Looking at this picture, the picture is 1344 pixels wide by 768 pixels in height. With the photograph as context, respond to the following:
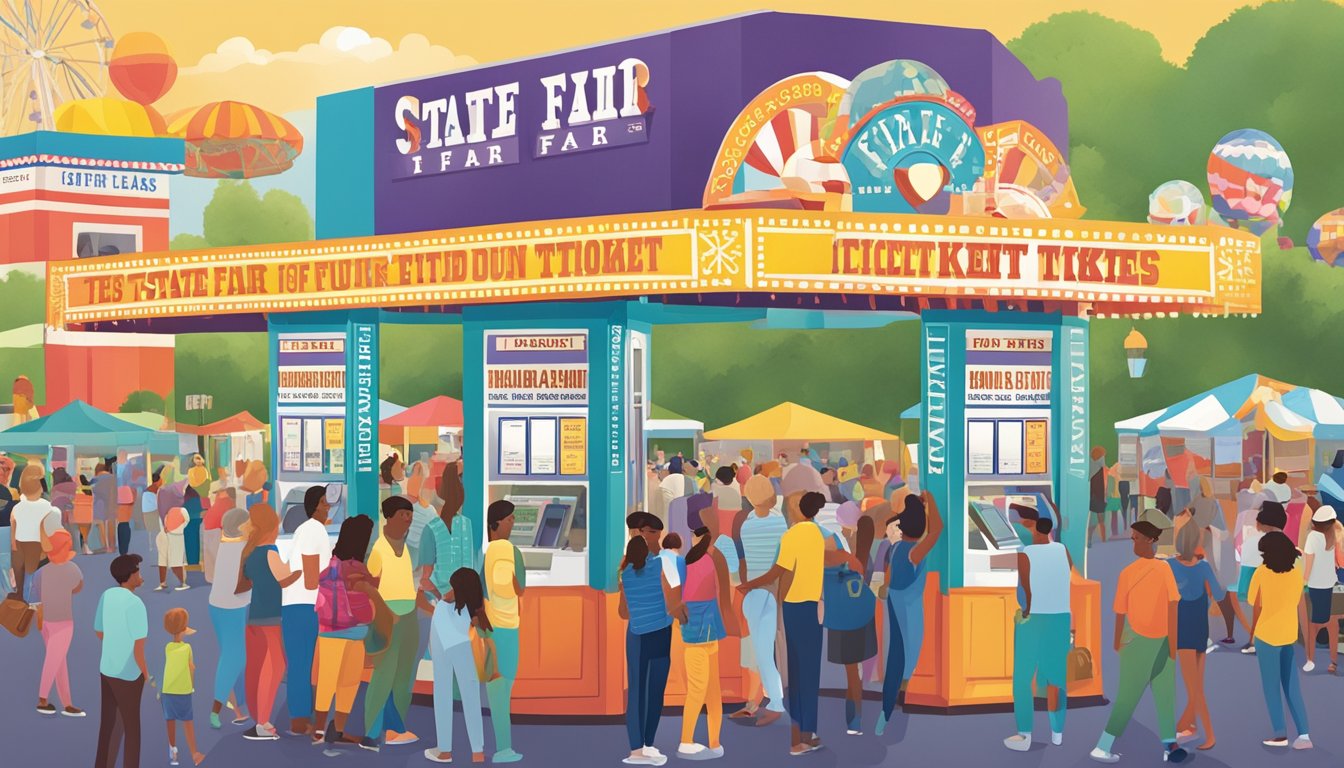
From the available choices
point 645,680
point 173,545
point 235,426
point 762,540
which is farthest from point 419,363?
point 645,680

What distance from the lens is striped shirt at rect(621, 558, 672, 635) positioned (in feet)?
34.1

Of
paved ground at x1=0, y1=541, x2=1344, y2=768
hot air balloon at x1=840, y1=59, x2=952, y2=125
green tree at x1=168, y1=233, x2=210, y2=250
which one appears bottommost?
paved ground at x1=0, y1=541, x2=1344, y2=768

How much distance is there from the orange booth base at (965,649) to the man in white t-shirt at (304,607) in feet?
15.8

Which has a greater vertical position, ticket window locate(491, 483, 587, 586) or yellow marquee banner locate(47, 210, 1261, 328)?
yellow marquee banner locate(47, 210, 1261, 328)

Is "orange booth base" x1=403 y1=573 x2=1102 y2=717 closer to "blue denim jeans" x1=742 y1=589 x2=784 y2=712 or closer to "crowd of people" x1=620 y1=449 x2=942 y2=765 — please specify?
"crowd of people" x1=620 y1=449 x2=942 y2=765

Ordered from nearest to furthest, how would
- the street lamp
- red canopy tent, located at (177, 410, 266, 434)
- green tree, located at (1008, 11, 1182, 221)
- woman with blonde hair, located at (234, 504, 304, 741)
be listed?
woman with blonde hair, located at (234, 504, 304, 741) < the street lamp < red canopy tent, located at (177, 410, 266, 434) < green tree, located at (1008, 11, 1182, 221)

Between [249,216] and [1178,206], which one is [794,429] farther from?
[249,216]

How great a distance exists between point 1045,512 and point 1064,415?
33.3 inches

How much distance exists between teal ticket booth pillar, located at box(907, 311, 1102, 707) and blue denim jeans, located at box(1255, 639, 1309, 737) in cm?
175

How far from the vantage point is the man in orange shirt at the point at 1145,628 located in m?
10.3

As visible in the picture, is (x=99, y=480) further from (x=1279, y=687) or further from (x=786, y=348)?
(x=786, y=348)

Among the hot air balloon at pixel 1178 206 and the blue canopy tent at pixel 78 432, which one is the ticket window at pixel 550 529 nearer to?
the hot air balloon at pixel 1178 206

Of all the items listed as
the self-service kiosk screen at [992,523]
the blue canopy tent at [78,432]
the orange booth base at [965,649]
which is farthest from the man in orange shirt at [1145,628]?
the blue canopy tent at [78,432]

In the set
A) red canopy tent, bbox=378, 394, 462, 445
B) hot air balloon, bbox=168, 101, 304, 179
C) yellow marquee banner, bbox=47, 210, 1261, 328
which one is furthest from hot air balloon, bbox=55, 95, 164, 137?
yellow marquee banner, bbox=47, 210, 1261, 328
